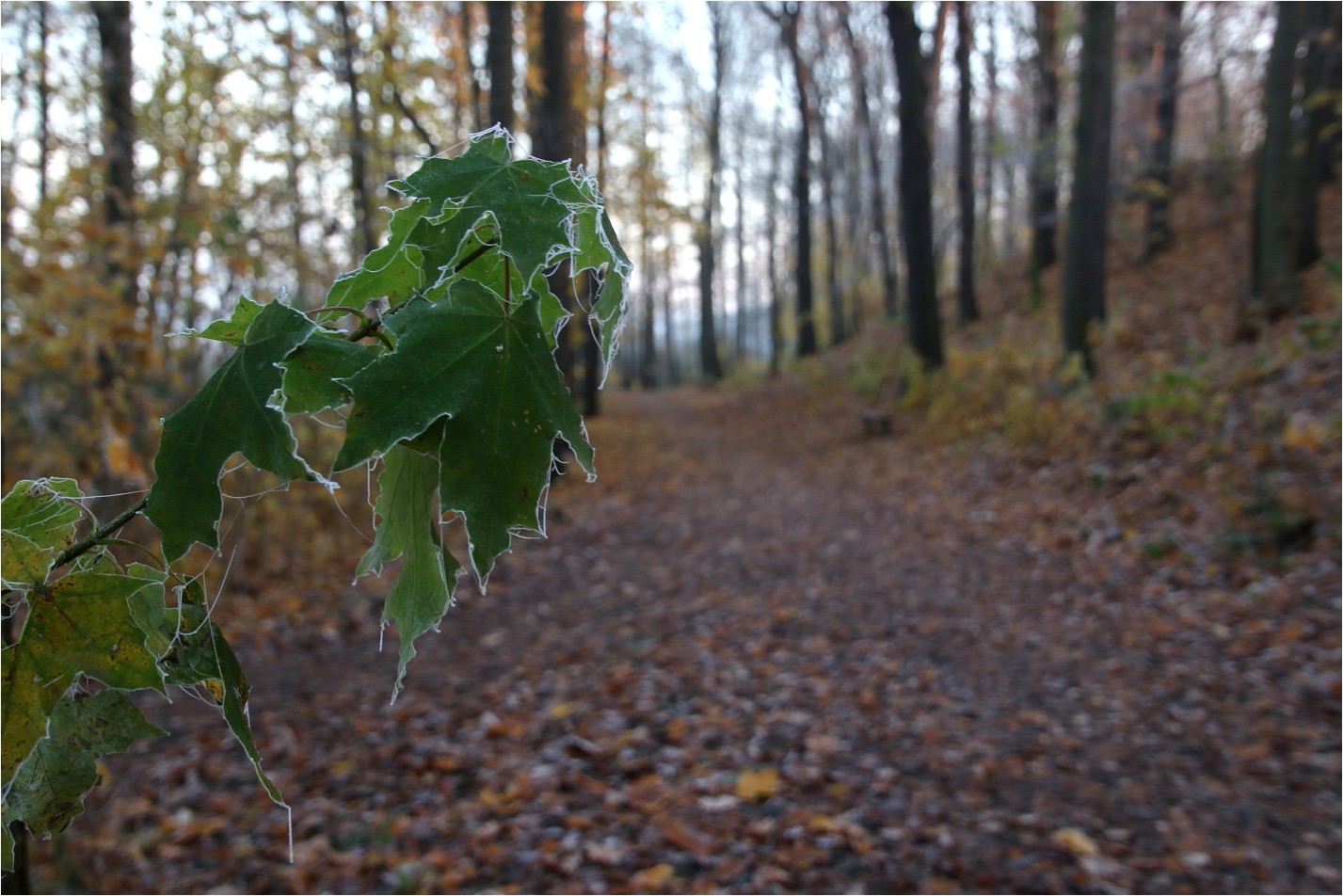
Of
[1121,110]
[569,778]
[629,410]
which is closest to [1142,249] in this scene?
[1121,110]

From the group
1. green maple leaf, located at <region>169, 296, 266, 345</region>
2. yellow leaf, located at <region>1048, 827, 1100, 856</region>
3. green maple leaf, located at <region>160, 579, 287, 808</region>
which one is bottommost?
yellow leaf, located at <region>1048, 827, 1100, 856</region>

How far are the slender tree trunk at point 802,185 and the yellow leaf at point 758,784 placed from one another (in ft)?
63.7

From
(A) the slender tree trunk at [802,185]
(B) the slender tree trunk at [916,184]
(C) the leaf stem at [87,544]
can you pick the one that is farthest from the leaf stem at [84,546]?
(A) the slender tree trunk at [802,185]

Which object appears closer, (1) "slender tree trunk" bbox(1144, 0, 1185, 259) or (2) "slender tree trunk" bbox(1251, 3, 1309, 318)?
(2) "slender tree trunk" bbox(1251, 3, 1309, 318)

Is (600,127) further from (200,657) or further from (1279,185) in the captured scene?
(200,657)

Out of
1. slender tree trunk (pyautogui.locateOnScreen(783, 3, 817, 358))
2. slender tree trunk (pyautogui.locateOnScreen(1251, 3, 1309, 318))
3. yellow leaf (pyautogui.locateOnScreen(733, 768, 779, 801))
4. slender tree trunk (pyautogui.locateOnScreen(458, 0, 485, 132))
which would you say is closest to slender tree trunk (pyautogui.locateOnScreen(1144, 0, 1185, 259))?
slender tree trunk (pyautogui.locateOnScreen(1251, 3, 1309, 318))

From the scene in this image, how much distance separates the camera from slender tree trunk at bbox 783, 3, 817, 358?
19875 mm

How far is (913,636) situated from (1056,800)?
2007mm

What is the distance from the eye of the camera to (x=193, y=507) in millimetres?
735

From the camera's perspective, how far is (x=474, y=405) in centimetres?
73

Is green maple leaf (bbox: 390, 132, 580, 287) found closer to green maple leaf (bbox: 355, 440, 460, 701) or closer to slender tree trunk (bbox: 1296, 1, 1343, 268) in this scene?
green maple leaf (bbox: 355, 440, 460, 701)

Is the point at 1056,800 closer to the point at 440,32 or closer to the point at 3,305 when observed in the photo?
the point at 3,305

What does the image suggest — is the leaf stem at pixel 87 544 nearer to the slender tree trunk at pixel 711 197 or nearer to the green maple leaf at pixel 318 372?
the green maple leaf at pixel 318 372

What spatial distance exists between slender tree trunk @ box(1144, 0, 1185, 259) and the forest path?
9801 millimetres
